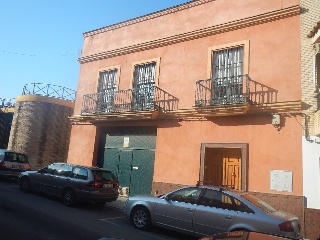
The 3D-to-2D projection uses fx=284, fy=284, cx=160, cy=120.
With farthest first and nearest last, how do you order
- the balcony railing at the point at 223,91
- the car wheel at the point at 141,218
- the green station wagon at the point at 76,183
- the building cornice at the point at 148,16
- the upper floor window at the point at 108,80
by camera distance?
the upper floor window at the point at 108,80, the building cornice at the point at 148,16, the balcony railing at the point at 223,91, the green station wagon at the point at 76,183, the car wheel at the point at 141,218

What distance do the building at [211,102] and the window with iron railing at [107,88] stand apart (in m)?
0.06

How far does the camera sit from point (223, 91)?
1144 cm

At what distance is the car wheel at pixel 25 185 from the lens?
1206cm

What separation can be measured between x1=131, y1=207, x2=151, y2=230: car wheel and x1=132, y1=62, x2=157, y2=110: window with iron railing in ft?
18.5

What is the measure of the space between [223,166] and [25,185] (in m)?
8.42

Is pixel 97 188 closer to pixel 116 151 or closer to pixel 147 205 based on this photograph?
pixel 147 205

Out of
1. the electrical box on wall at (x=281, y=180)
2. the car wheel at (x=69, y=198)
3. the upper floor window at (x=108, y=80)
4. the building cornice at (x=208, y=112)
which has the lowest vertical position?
the car wheel at (x=69, y=198)

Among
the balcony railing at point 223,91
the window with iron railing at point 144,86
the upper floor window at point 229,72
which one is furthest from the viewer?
the window with iron railing at point 144,86

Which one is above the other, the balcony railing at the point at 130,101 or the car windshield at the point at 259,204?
the balcony railing at the point at 130,101

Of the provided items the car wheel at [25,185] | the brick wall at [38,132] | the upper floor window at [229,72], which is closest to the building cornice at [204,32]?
the upper floor window at [229,72]

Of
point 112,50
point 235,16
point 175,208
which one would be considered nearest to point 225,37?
point 235,16

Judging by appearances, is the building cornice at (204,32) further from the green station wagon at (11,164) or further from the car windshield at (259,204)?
the car windshield at (259,204)

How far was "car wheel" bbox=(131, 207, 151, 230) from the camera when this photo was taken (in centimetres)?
811

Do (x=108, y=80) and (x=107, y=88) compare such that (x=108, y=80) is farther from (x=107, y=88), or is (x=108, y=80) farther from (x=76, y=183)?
(x=76, y=183)
